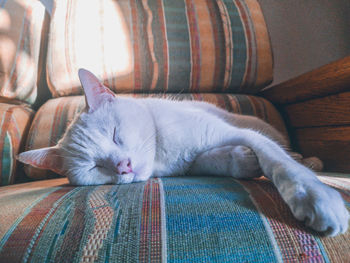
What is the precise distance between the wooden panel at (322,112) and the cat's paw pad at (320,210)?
800 mm

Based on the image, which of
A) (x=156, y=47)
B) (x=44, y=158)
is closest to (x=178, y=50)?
(x=156, y=47)

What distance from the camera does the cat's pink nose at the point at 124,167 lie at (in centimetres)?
79

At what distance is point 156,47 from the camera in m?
1.49

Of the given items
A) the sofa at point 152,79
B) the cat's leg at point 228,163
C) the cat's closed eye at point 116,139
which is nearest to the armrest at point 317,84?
the sofa at point 152,79

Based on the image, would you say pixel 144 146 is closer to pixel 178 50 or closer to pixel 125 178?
pixel 125 178

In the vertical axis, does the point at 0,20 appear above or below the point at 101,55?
above

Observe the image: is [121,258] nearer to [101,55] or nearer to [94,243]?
[94,243]

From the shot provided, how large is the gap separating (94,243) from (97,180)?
43 cm

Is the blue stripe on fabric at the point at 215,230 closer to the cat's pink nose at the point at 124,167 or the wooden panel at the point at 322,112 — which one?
the cat's pink nose at the point at 124,167

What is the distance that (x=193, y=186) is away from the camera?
0.67 metres

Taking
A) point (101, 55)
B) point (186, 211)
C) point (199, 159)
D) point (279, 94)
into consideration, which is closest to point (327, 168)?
point (279, 94)

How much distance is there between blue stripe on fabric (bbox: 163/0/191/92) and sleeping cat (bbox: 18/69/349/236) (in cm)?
51

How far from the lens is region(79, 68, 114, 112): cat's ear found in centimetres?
88

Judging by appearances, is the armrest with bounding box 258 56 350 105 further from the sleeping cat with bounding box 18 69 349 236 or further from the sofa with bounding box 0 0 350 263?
the sleeping cat with bounding box 18 69 349 236
